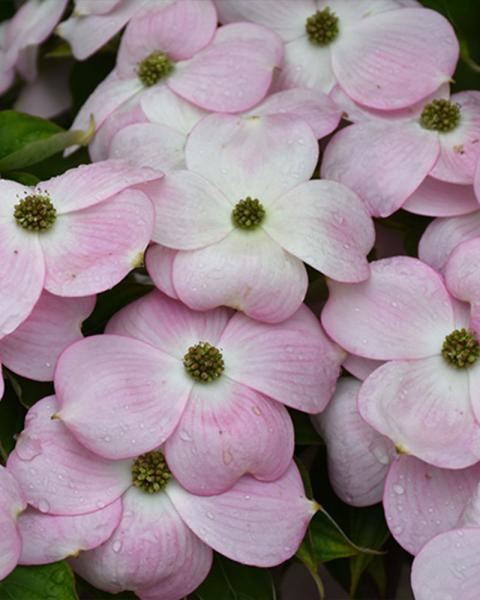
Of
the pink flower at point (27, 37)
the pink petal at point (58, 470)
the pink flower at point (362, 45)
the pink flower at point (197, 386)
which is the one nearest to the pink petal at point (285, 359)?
the pink flower at point (197, 386)

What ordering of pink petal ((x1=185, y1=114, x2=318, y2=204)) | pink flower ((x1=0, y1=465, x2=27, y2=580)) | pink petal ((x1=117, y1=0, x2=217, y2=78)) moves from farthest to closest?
1. pink petal ((x1=117, y1=0, x2=217, y2=78))
2. pink petal ((x1=185, y1=114, x2=318, y2=204))
3. pink flower ((x1=0, y1=465, x2=27, y2=580))

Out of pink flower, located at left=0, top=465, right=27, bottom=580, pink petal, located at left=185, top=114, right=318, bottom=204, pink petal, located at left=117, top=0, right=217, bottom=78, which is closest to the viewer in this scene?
pink flower, located at left=0, top=465, right=27, bottom=580

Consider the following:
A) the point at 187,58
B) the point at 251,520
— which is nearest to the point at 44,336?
the point at 251,520

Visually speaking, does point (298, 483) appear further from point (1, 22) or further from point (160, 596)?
point (1, 22)

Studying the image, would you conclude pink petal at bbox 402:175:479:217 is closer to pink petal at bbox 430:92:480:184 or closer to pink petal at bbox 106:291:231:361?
pink petal at bbox 430:92:480:184

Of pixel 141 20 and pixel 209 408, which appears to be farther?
pixel 141 20

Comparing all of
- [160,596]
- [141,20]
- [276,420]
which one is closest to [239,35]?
[141,20]

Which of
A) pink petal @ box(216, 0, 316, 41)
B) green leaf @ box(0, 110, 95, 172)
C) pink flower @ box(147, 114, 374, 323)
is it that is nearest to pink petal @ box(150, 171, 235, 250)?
pink flower @ box(147, 114, 374, 323)

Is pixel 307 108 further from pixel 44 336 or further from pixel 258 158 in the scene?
pixel 44 336
